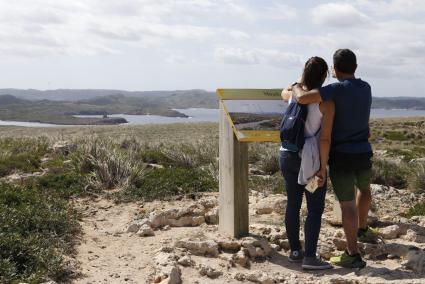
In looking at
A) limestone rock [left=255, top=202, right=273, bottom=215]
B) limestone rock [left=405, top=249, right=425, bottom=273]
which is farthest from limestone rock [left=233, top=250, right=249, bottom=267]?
limestone rock [left=255, top=202, right=273, bottom=215]

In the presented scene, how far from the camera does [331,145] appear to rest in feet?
15.6

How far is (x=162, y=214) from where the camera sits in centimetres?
670

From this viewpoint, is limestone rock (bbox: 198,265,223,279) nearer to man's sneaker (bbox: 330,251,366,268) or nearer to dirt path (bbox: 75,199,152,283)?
dirt path (bbox: 75,199,152,283)

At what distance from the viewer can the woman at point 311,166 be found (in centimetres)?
456

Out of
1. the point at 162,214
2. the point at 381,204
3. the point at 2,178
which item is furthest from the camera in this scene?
the point at 2,178

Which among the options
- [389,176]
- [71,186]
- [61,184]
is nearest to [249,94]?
[71,186]

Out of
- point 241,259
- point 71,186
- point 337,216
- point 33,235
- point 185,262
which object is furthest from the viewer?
point 71,186

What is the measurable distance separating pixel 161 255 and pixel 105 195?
3.64m

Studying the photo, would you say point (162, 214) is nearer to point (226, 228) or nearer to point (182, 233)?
point (182, 233)

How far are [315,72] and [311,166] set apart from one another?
0.81 metres

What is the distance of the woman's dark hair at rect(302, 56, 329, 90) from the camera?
454cm

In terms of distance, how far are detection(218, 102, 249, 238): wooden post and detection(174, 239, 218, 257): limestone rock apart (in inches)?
16.1

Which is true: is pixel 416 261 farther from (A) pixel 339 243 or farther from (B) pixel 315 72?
(B) pixel 315 72

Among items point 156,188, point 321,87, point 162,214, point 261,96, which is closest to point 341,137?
point 321,87
